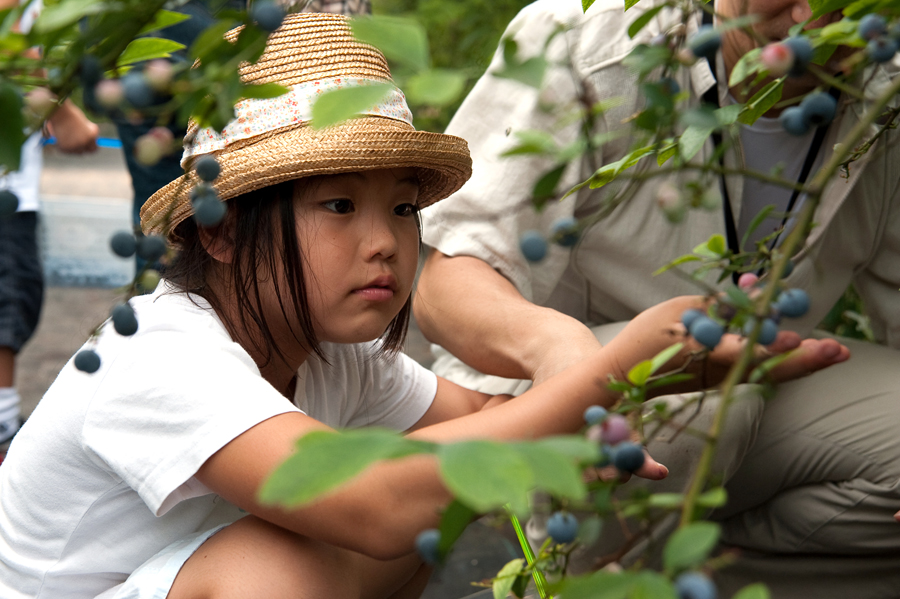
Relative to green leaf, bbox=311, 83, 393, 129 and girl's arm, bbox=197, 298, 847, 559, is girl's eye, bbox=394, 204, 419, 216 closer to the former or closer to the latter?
girl's arm, bbox=197, 298, 847, 559

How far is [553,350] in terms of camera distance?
1270 millimetres

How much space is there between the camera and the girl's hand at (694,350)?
675 mm

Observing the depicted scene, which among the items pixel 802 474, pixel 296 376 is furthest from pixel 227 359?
pixel 802 474

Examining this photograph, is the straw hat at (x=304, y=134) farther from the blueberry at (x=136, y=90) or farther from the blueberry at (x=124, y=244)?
the blueberry at (x=136, y=90)

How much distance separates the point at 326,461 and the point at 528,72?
202 millimetres

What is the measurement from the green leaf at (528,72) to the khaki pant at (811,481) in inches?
44.8

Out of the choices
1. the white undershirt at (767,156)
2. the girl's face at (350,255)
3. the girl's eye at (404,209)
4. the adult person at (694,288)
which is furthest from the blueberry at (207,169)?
the white undershirt at (767,156)

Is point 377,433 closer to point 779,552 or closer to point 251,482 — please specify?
point 251,482

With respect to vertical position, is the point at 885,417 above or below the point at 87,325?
above

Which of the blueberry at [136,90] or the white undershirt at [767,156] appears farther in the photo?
the white undershirt at [767,156]

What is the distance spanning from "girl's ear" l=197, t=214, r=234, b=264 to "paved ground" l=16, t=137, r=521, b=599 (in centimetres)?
19

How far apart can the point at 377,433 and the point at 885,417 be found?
1428 mm

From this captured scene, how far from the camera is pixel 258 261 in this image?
121 centimetres

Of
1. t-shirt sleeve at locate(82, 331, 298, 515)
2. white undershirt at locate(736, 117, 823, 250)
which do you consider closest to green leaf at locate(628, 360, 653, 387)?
t-shirt sleeve at locate(82, 331, 298, 515)
